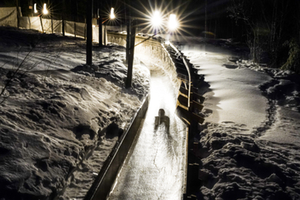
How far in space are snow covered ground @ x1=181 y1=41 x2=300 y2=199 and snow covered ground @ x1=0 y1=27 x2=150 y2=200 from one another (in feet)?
7.57

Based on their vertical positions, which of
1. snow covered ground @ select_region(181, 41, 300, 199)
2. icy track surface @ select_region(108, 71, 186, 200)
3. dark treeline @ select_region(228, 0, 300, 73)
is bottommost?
icy track surface @ select_region(108, 71, 186, 200)

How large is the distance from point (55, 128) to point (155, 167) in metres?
2.39

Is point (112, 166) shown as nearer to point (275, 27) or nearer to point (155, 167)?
point (155, 167)

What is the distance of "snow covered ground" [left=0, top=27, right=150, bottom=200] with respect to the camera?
375 centimetres

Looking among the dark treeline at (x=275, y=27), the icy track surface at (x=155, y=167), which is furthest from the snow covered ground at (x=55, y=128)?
the dark treeline at (x=275, y=27)

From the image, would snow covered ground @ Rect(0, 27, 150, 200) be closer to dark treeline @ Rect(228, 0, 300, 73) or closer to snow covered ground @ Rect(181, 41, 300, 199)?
snow covered ground @ Rect(181, 41, 300, 199)

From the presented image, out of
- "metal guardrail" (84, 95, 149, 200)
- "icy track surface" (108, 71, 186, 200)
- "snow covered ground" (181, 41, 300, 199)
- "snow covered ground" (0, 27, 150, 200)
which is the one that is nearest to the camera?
"snow covered ground" (0, 27, 150, 200)

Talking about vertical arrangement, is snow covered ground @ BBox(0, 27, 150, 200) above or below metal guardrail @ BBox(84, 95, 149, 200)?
above

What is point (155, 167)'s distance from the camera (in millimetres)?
5590

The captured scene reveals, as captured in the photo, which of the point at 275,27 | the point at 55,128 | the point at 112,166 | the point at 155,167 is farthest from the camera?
the point at 275,27

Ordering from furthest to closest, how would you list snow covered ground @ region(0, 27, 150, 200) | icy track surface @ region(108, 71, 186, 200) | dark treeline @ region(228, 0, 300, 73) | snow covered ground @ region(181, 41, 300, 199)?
dark treeline @ region(228, 0, 300, 73) < icy track surface @ region(108, 71, 186, 200) < snow covered ground @ region(181, 41, 300, 199) < snow covered ground @ region(0, 27, 150, 200)

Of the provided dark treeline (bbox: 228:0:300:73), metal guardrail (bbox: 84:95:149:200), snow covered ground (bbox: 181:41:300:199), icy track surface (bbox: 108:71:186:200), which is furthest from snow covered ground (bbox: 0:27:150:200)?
dark treeline (bbox: 228:0:300:73)

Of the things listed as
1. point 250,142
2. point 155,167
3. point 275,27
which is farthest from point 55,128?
point 275,27

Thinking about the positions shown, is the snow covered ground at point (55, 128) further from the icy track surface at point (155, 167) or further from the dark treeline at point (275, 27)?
the dark treeline at point (275, 27)
